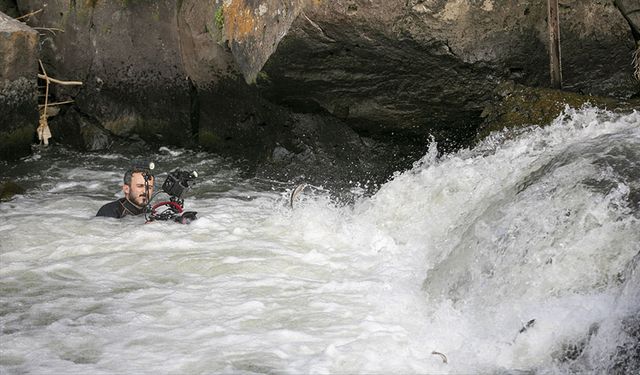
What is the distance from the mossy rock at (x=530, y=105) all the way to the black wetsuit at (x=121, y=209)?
3.09 m

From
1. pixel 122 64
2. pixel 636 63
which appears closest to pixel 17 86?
pixel 122 64

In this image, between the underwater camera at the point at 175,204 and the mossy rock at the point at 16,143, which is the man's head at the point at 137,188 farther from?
the mossy rock at the point at 16,143

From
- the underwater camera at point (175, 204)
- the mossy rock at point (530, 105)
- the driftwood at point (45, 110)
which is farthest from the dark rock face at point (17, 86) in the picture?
the mossy rock at point (530, 105)

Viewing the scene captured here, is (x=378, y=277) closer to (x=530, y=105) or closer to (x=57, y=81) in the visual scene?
(x=530, y=105)

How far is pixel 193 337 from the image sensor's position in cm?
479

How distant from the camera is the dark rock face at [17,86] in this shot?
9984 millimetres

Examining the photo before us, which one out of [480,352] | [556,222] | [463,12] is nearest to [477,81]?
[463,12]

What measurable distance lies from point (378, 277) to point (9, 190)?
4597mm

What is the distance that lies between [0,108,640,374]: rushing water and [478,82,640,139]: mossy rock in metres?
0.17

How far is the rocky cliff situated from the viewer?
770 cm

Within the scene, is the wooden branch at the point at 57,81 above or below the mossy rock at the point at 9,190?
above

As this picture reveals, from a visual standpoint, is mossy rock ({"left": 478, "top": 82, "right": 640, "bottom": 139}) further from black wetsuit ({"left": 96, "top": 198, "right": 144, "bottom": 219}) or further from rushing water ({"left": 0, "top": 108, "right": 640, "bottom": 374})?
black wetsuit ({"left": 96, "top": 198, "right": 144, "bottom": 219})

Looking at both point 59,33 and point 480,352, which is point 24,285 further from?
point 59,33

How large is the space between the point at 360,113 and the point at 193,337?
4.24 metres
